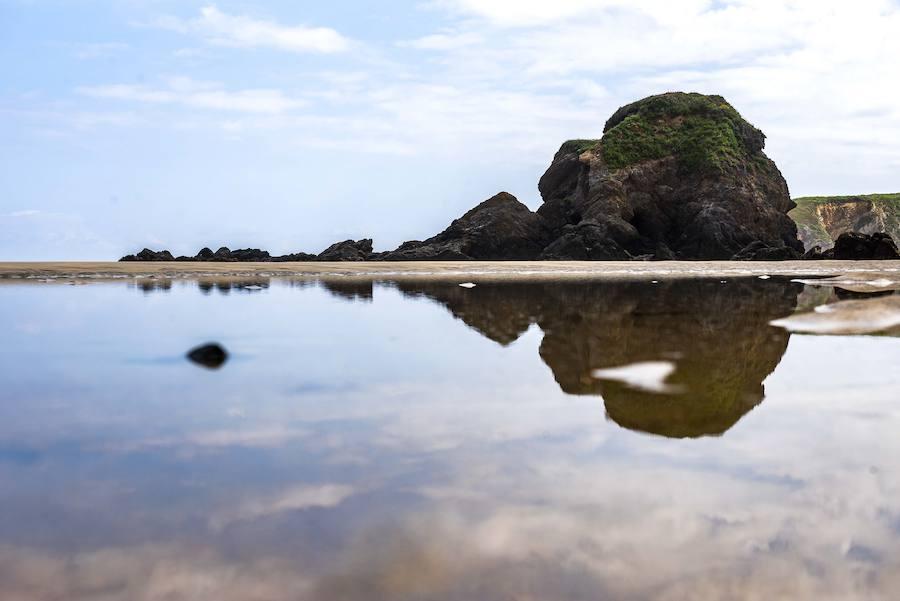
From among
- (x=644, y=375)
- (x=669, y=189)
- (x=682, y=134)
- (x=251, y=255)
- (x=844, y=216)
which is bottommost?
(x=644, y=375)

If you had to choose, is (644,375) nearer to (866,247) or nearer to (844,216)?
(866,247)

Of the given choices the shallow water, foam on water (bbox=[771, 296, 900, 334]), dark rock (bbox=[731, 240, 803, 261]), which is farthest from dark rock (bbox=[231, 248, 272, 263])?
the shallow water

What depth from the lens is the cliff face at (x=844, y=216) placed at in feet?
354

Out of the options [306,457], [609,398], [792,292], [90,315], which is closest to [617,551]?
[306,457]

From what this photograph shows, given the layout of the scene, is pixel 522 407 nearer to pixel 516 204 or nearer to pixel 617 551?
pixel 617 551

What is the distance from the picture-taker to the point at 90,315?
12164mm

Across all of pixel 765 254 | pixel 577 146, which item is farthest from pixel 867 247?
pixel 577 146

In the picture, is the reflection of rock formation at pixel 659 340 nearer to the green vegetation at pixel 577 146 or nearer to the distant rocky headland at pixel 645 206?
the distant rocky headland at pixel 645 206

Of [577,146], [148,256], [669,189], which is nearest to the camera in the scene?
[148,256]

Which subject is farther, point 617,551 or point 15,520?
point 15,520

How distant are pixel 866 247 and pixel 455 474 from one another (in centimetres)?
5044

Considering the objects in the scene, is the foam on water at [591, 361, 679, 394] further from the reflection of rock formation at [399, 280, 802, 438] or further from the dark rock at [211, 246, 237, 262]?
the dark rock at [211, 246, 237, 262]

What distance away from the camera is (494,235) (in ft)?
200

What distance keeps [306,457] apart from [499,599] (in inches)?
67.6
